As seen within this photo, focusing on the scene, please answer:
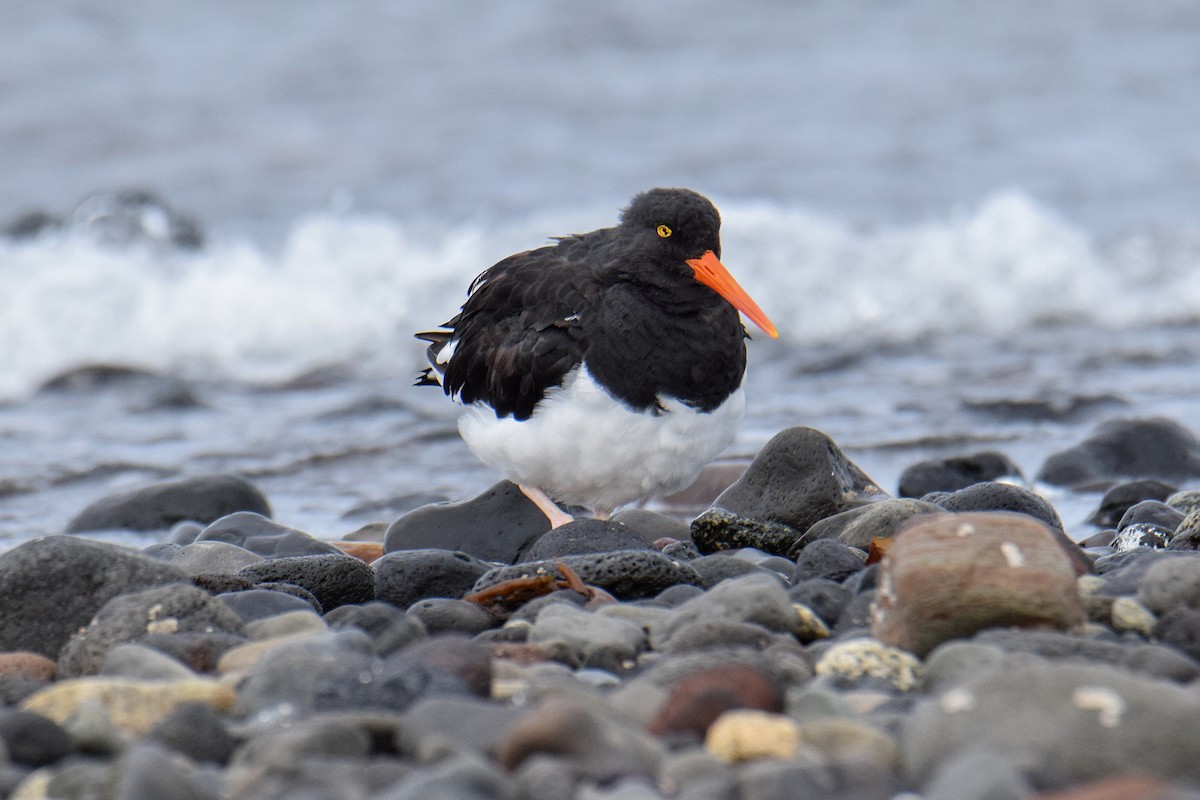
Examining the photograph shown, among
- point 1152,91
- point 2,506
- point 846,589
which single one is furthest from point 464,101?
point 846,589

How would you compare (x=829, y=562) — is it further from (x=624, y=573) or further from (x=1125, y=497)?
(x=1125, y=497)

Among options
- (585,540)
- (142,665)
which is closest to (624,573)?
(585,540)

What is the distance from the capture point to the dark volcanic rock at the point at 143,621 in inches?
139

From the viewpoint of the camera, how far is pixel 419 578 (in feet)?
14.3

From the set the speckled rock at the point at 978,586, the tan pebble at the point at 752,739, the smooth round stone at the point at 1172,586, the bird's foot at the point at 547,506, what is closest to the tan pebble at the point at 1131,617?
the smooth round stone at the point at 1172,586

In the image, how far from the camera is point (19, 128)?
14.7 m

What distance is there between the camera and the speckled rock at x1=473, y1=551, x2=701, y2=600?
4125 mm

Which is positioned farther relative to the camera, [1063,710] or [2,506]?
[2,506]

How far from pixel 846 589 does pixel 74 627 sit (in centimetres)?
196

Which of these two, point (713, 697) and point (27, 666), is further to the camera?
point (27, 666)

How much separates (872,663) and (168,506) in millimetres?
3937

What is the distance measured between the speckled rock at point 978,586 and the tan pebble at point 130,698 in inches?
57.1

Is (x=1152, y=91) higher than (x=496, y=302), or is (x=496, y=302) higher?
(x=1152, y=91)

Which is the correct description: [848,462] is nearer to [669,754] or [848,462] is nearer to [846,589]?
[846,589]
